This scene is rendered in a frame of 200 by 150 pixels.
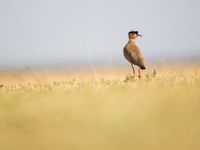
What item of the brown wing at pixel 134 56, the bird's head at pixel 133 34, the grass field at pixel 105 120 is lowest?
the grass field at pixel 105 120

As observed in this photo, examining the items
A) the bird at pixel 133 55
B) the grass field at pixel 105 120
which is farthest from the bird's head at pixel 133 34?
the grass field at pixel 105 120

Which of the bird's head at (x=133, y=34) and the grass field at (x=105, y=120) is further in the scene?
the bird's head at (x=133, y=34)

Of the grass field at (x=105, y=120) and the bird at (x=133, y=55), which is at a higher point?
the bird at (x=133, y=55)

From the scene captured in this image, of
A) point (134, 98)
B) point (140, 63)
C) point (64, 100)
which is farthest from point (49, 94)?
point (140, 63)

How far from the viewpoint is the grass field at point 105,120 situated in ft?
20.5

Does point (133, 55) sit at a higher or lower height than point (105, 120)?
higher

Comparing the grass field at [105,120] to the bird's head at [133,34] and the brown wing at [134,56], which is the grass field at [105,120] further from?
the bird's head at [133,34]

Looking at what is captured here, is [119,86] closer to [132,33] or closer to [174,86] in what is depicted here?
[174,86]

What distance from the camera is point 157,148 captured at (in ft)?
19.4

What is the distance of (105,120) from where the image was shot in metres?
7.23

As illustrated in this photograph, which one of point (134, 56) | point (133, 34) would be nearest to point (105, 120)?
A: point (134, 56)

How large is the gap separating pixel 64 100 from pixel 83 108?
1.08 meters

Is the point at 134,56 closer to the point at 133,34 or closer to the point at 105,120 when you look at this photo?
the point at 133,34

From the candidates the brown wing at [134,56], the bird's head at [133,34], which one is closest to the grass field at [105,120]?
the brown wing at [134,56]
